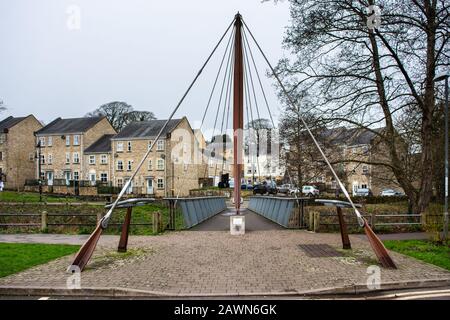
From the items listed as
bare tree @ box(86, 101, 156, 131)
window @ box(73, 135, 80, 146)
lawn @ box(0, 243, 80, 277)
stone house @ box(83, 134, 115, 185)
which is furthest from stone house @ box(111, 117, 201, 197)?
lawn @ box(0, 243, 80, 277)

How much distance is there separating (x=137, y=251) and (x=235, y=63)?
29.5 ft

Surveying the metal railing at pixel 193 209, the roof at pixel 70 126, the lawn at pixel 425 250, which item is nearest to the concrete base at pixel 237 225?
the metal railing at pixel 193 209

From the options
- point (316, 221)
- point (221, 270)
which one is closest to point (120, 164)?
point (316, 221)

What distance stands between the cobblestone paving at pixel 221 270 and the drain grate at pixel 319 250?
27cm

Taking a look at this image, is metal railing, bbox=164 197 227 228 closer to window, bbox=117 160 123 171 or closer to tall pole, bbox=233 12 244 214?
tall pole, bbox=233 12 244 214

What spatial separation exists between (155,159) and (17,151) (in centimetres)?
2624

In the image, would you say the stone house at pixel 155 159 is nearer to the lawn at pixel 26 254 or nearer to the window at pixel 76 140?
the window at pixel 76 140

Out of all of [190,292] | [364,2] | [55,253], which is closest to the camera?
[190,292]

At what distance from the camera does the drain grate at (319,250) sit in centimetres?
985

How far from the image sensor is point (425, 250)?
11.0 m

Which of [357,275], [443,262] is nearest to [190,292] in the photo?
[357,275]
